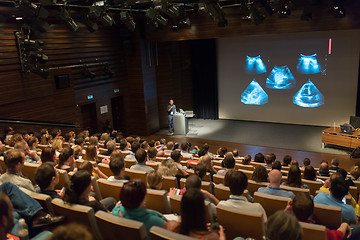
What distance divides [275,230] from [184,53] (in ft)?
42.0

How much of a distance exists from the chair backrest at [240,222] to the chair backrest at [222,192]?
0.73m

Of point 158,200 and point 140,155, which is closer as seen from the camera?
point 158,200

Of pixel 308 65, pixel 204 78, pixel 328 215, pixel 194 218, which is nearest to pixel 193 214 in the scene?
pixel 194 218

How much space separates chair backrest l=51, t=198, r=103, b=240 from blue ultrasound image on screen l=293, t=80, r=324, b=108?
11.2 m

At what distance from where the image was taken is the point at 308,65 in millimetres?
12023

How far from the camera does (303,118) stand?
41.6ft

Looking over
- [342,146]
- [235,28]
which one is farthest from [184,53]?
[342,146]

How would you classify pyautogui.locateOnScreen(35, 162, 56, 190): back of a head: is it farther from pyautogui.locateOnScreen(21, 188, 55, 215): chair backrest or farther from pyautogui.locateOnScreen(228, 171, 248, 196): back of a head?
pyautogui.locateOnScreen(228, 171, 248, 196): back of a head

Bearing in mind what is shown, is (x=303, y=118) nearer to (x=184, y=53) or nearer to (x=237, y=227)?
(x=184, y=53)

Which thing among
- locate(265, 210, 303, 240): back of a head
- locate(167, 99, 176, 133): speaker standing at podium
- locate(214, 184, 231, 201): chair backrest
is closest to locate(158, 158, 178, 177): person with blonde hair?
locate(214, 184, 231, 201): chair backrest

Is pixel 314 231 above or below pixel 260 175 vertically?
above

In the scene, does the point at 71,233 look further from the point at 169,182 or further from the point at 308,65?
the point at 308,65

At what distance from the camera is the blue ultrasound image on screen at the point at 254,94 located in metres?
13.3

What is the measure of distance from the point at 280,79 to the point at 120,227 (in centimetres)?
1152
